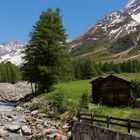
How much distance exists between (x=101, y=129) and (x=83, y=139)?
3998 mm

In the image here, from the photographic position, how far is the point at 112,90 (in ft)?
195

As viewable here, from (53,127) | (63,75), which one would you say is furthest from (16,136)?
(63,75)

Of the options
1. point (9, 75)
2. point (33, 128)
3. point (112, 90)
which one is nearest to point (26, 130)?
point (33, 128)

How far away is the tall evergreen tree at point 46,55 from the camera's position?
80125 mm

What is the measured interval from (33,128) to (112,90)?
15413mm

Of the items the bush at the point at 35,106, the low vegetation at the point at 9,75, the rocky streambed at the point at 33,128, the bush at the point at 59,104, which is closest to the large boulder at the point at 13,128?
the rocky streambed at the point at 33,128

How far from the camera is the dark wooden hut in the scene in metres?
57.8

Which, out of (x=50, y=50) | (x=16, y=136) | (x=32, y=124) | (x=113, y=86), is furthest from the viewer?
(x=50, y=50)

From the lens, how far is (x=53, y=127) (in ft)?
152

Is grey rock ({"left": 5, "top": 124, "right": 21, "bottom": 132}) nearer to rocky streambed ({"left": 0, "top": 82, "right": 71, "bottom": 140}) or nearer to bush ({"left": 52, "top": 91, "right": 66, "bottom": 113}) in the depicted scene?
rocky streambed ({"left": 0, "top": 82, "right": 71, "bottom": 140})

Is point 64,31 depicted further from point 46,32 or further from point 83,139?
point 83,139

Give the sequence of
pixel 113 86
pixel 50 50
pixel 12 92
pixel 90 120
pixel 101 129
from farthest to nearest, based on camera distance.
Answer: pixel 12 92
pixel 50 50
pixel 113 86
pixel 90 120
pixel 101 129

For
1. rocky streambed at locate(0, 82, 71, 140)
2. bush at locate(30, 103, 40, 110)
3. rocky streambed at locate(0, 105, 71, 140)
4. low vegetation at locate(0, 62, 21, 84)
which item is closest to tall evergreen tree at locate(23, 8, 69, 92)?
bush at locate(30, 103, 40, 110)

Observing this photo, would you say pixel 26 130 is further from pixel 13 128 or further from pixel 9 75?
pixel 9 75
